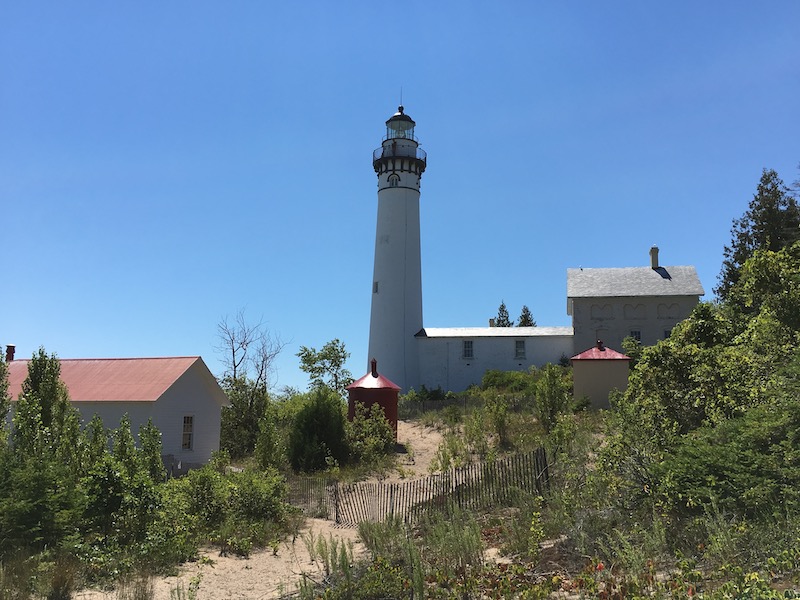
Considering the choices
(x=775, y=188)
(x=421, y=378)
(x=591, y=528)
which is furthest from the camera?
(x=421, y=378)

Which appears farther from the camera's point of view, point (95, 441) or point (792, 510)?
point (95, 441)

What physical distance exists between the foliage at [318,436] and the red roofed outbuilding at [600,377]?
33.6ft

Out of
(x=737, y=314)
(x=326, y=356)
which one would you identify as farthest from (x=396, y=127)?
(x=737, y=314)

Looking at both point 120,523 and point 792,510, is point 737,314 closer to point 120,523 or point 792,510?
point 792,510

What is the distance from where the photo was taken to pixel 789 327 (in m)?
9.44

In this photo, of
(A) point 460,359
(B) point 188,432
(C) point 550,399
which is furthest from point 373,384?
(A) point 460,359

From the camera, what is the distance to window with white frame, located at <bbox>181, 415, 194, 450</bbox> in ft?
74.2

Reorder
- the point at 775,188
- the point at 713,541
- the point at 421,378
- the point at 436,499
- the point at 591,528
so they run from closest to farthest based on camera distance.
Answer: the point at 713,541
the point at 591,528
the point at 436,499
the point at 775,188
the point at 421,378

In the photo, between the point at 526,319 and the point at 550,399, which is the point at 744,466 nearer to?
the point at 550,399

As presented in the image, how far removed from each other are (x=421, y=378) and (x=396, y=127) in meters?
16.2

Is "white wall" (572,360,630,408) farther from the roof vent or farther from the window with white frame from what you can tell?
the roof vent

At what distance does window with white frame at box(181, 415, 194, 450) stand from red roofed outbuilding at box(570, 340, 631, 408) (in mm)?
15464

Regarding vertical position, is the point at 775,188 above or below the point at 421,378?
above

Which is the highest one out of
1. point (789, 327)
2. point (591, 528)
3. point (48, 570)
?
point (789, 327)
